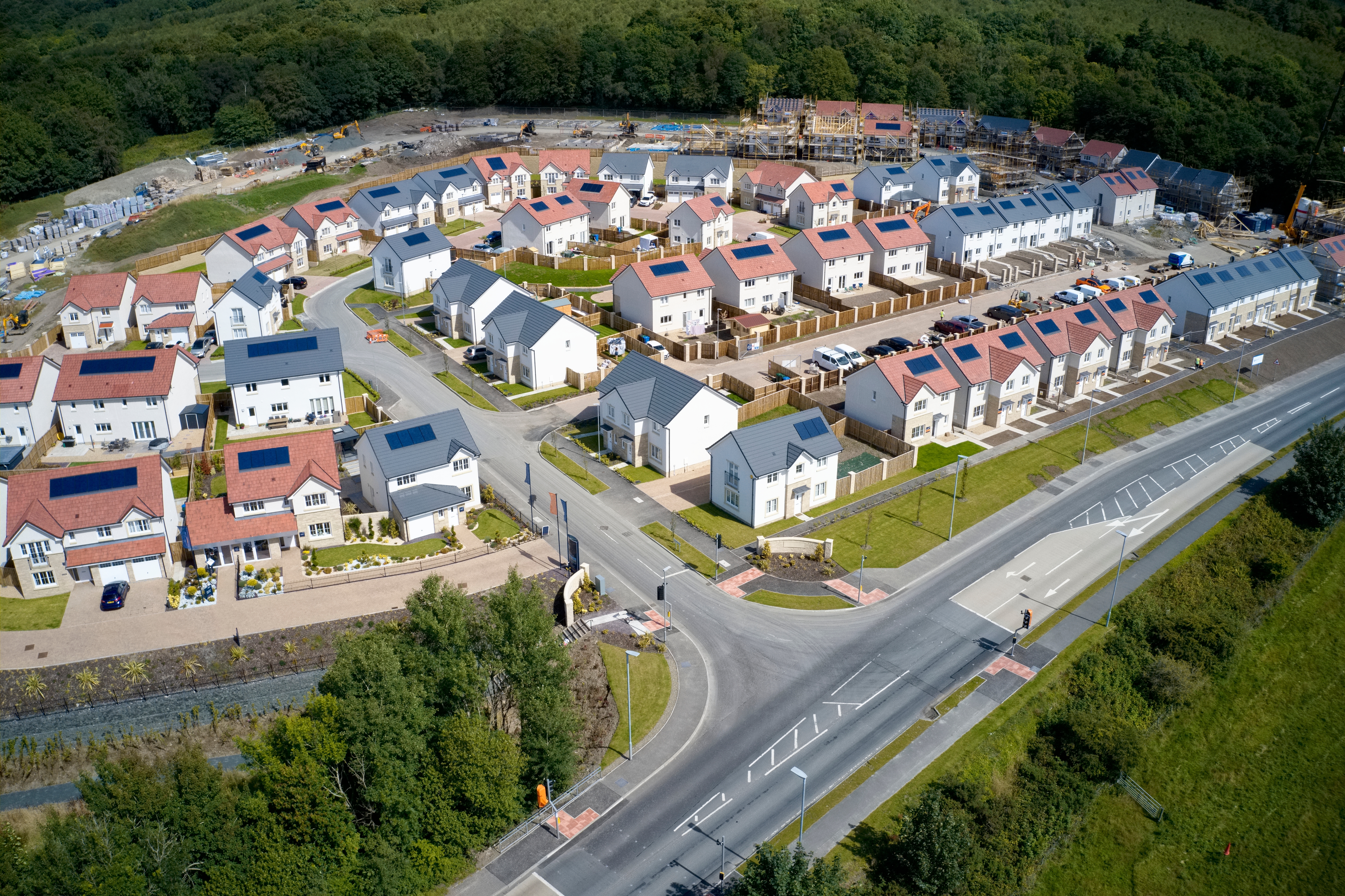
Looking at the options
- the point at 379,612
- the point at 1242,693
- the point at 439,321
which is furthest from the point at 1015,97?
the point at 379,612

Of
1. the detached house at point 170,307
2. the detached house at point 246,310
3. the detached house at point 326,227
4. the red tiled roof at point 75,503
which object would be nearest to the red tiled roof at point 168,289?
the detached house at point 170,307

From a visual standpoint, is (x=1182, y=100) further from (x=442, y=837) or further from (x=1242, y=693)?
(x=442, y=837)

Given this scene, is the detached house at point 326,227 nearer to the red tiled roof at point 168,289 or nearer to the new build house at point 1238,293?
the red tiled roof at point 168,289

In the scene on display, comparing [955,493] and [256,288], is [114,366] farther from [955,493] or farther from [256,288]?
[955,493]

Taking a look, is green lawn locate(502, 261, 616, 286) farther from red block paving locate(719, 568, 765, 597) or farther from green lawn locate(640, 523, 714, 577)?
red block paving locate(719, 568, 765, 597)

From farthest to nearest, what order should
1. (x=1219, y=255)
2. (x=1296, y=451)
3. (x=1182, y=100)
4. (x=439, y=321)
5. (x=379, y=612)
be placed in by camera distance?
(x=1182, y=100) < (x=1219, y=255) < (x=439, y=321) < (x=1296, y=451) < (x=379, y=612)

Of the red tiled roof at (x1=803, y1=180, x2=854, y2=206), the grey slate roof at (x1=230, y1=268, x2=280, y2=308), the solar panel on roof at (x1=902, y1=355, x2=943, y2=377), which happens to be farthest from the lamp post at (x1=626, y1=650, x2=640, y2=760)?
the red tiled roof at (x1=803, y1=180, x2=854, y2=206)
